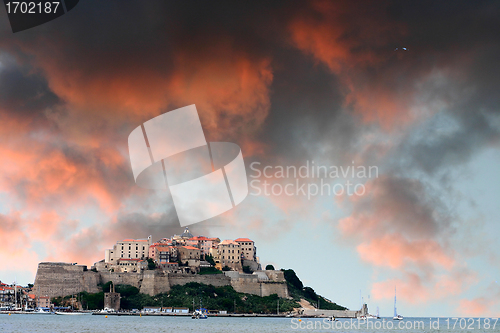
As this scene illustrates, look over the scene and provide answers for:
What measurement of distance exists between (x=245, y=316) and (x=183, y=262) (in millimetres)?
13207

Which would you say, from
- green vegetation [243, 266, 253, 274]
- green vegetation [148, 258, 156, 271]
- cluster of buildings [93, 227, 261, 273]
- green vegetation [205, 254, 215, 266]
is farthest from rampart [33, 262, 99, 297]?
green vegetation [243, 266, 253, 274]

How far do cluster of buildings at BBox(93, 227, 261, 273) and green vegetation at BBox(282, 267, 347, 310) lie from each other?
17.7 feet

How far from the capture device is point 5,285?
89.1 meters

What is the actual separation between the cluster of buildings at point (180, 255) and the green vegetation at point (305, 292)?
5.40 metres

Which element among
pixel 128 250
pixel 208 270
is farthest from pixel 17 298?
pixel 208 270

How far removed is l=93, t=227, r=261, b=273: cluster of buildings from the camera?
75.2 meters

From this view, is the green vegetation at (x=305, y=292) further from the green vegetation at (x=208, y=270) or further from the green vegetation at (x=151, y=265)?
the green vegetation at (x=151, y=265)

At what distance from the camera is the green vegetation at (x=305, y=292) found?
82.6 metres

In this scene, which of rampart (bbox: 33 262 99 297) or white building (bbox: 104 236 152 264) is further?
white building (bbox: 104 236 152 264)

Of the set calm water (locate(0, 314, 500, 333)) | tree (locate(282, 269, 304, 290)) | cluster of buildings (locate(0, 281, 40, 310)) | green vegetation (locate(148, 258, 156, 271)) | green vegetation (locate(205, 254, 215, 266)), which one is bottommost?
calm water (locate(0, 314, 500, 333))

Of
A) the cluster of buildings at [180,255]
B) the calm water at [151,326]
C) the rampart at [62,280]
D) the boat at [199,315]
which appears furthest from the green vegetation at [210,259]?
the calm water at [151,326]

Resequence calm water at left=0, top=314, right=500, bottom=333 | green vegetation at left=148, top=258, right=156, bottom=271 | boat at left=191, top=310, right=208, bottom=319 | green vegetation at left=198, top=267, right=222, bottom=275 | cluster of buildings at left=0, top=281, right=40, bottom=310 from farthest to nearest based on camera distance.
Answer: green vegetation at left=198, top=267, right=222, bottom=275 → green vegetation at left=148, top=258, right=156, bottom=271 → cluster of buildings at left=0, top=281, right=40, bottom=310 → boat at left=191, top=310, right=208, bottom=319 → calm water at left=0, top=314, right=500, bottom=333

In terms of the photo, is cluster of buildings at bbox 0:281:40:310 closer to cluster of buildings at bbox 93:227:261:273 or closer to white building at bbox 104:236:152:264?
cluster of buildings at bbox 93:227:261:273

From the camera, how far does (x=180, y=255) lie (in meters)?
79.8
